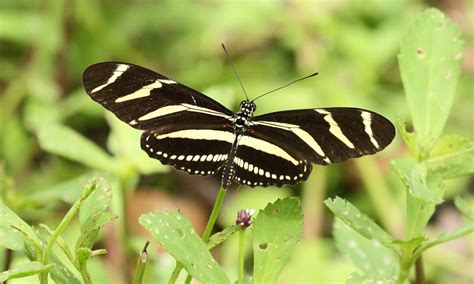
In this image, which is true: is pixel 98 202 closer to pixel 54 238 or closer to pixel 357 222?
pixel 54 238

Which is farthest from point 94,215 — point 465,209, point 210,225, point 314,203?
point 314,203

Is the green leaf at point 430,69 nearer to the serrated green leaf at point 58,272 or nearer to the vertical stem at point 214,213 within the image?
the vertical stem at point 214,213

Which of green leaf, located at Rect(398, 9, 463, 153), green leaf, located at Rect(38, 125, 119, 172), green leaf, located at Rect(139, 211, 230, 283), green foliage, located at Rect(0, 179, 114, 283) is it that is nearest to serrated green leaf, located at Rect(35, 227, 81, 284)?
green foliage, located at Rect(0, 179, 114, 283)

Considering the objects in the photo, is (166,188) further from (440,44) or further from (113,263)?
(440,44)

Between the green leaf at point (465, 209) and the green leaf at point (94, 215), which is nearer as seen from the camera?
the green leaf at point (94, 215)

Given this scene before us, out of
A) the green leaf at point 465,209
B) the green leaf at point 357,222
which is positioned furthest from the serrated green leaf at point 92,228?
the green leaf at point 465,209

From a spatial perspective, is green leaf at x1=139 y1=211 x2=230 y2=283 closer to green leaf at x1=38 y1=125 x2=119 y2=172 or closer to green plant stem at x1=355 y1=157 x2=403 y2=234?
green leaf at x1=38 y1=125 x2=119 y2=172

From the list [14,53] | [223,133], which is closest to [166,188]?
[14,53]
